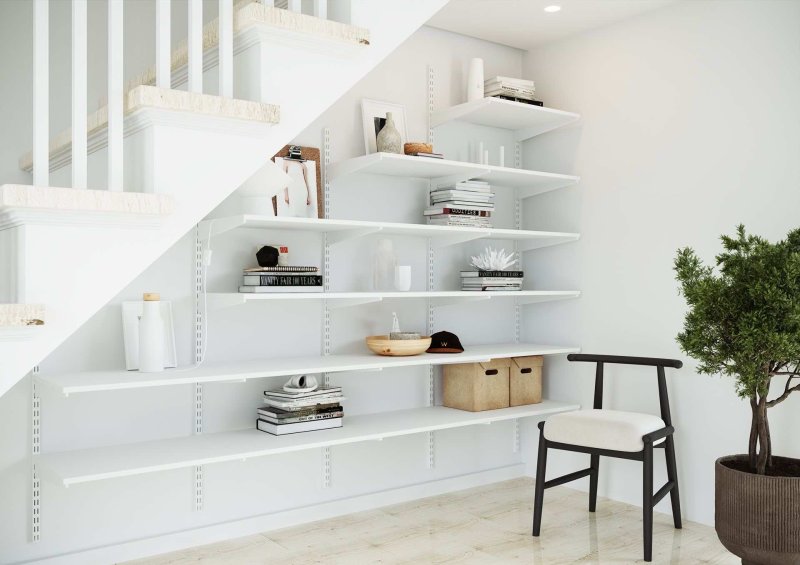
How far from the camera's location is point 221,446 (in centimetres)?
291

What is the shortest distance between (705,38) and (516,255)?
4.80 ft

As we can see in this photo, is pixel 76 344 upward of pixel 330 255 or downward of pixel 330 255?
downward

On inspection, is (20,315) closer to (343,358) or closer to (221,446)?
(221,446)

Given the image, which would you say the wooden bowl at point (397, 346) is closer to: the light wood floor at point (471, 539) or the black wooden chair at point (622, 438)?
the black wooden chair at point (622, 438)

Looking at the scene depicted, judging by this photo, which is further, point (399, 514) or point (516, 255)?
point (516, 255)

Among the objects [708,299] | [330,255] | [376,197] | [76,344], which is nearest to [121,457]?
[76,344]

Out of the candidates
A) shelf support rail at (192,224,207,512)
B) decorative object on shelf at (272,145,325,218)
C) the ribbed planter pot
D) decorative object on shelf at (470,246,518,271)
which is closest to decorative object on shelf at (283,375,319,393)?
shelf support rail at (192,224,207,512)

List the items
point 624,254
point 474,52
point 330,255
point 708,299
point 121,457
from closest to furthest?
point 708,299, point 121,457, point 330,255, point 624,254, point 474,52

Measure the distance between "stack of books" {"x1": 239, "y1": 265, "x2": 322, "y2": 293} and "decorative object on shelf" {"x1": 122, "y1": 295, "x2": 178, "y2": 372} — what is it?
0.31 metres

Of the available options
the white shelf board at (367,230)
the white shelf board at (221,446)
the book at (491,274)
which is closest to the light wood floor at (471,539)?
the white shelf board at (221,446)

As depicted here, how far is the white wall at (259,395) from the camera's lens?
2822mm

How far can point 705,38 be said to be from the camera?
3.39 m

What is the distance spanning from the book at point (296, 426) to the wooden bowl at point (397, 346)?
359 millimetres

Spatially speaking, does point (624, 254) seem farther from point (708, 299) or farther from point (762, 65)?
point (708, 299)
